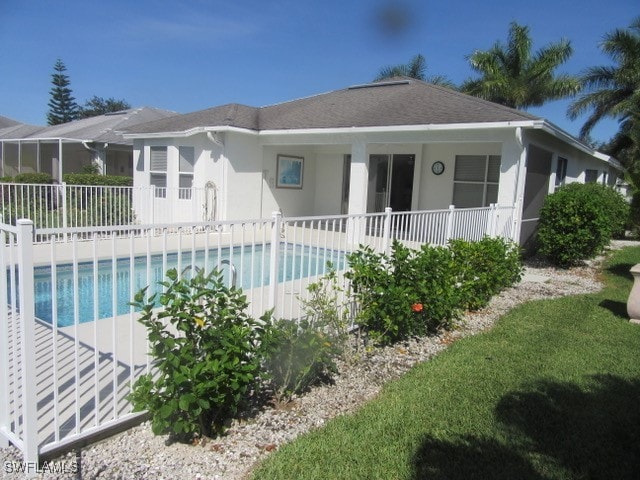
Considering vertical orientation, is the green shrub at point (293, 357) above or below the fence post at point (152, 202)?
below

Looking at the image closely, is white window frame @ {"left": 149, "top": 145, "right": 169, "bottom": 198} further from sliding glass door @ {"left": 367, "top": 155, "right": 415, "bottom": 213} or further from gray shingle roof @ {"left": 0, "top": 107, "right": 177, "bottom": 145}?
sliding glass door @ {"left": 367, "top": 155, "right": 415, "bottom": 213}

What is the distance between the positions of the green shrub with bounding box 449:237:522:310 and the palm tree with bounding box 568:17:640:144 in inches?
806

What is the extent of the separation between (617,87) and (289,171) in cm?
2132

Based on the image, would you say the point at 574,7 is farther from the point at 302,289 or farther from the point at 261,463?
the point at 261,463

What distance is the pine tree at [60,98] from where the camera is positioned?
157ft

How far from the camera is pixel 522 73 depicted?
91.0 feet

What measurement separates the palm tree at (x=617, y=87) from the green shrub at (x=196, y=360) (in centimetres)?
2607

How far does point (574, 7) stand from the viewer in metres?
10.9

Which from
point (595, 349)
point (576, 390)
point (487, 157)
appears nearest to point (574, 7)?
point (487, 157)

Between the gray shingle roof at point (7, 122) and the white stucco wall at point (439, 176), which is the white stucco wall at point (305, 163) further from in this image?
the gray shingle roof at point (7, 122)

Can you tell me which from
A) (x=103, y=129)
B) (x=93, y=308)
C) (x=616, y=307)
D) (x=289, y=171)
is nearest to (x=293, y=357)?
(x=93, y=308)

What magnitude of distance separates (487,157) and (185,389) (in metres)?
11.8

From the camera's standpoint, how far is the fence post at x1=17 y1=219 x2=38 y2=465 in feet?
8.06

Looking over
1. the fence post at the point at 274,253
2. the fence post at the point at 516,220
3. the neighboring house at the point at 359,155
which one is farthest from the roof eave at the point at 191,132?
the fence post at the point at 274,253
